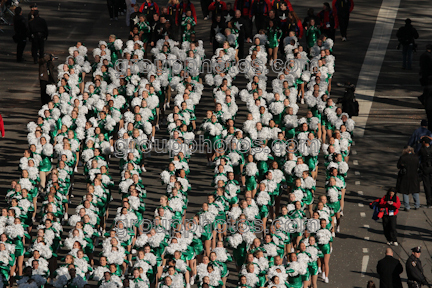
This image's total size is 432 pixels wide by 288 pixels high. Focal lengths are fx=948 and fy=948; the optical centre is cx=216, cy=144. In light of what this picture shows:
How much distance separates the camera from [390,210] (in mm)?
22797

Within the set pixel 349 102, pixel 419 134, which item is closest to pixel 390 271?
pixel 419 134

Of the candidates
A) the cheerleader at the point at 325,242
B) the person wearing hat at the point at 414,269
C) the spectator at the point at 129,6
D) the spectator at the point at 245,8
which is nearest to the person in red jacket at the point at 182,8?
the spectator at the point at 245,8

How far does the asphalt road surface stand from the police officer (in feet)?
1.48

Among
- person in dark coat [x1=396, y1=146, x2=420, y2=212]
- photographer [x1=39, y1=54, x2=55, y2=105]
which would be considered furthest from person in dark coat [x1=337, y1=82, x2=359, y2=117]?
photographer [x1=39, y1=54, x2=55, y2=105]

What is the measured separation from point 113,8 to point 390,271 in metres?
23.0

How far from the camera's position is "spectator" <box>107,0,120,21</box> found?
39.7 meters

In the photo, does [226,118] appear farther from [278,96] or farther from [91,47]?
[91,47]

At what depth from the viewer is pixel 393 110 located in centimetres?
3094

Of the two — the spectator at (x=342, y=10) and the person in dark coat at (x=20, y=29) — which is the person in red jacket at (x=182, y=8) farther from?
the person in dark coat at (x=20, y=29)

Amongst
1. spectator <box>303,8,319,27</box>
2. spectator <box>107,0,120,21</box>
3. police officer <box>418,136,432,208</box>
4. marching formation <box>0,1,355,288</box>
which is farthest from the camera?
spectator <box>107,0,120,21</box>

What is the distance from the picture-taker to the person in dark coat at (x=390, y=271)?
2020 cm

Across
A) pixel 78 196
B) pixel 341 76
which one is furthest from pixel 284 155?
pixel 341 76

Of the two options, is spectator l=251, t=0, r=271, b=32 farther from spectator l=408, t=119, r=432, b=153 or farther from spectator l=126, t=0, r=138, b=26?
spectator l=408, t=119, r=432, b=153

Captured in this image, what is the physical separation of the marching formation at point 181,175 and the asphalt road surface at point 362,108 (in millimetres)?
690
